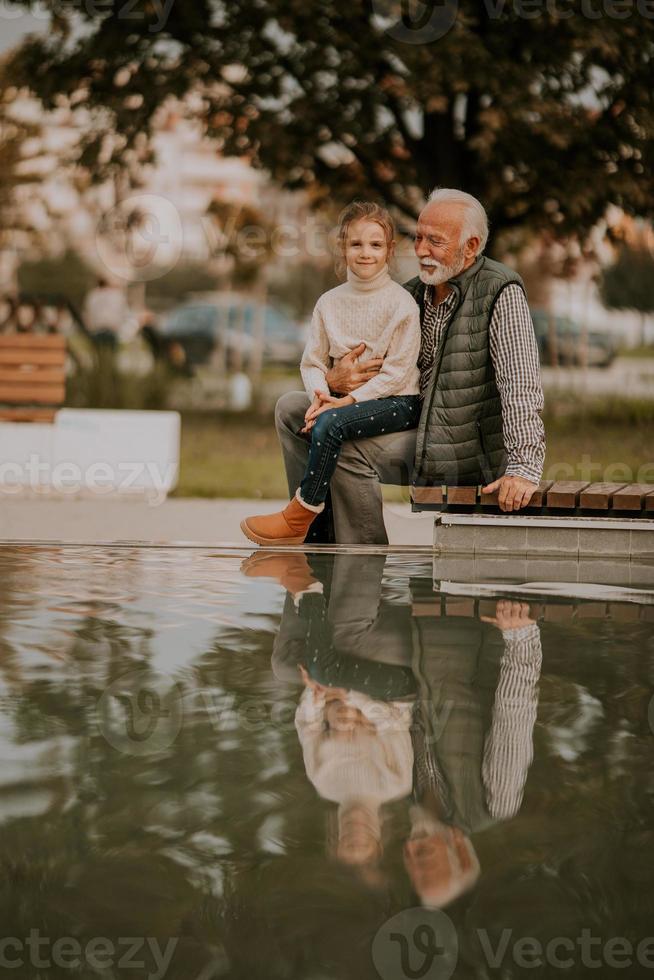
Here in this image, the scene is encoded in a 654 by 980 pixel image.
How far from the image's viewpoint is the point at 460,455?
5340mm

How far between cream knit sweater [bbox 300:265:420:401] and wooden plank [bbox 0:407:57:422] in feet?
23.2

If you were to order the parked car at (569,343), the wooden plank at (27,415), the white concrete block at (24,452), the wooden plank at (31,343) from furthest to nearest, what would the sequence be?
the parked car at (569,343) → the wooden plank at (31,343) → the wooden plank at (27,415) → the white concrete block at (24,452)

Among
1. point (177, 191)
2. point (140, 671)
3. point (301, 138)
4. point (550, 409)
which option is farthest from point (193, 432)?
point (177, 191)

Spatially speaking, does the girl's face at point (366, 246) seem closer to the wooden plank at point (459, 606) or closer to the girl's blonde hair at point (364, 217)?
the girl's blonde hair at point (364, 217)

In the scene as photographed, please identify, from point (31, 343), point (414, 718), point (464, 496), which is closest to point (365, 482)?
point (464, 496)

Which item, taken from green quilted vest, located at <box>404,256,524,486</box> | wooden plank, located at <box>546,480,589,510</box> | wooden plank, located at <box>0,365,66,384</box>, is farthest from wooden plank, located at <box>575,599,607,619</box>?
wooden plank, located at <box>0,365,66,384</box>

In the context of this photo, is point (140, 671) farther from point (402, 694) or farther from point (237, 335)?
point (237, 335)

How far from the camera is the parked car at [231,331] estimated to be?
2389 cm

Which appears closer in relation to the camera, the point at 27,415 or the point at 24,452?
the point at 24,452

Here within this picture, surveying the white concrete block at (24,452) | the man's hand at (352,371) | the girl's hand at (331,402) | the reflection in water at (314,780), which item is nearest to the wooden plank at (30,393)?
the white concrete block at (24,452)

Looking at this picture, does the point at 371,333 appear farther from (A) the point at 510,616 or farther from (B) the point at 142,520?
(B) the point at 142,520

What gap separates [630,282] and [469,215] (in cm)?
1716

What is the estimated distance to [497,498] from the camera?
5043 millimetres

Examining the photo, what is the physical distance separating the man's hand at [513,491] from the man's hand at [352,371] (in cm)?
76
